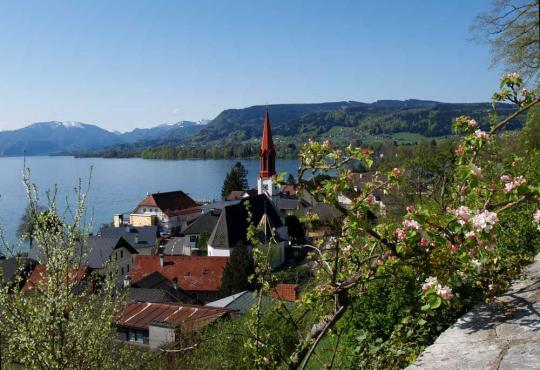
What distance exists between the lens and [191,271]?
30.4 meters

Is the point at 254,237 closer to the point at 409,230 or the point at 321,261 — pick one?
the point at 321,261

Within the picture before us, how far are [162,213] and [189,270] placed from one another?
3066 centimetres

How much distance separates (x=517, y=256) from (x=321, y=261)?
1.80 metres

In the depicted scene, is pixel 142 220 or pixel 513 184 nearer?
pixel 513 184

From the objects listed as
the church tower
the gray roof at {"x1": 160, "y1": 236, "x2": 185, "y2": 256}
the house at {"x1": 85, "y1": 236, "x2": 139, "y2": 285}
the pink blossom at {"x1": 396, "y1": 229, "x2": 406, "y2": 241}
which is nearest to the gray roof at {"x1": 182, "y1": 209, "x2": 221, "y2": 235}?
the gray roof at {"x1": 160, "y1": 236, "x2": 185, "y2": 256}

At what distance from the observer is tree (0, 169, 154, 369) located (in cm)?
482

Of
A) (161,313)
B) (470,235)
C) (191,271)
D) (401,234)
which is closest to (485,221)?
(470,235)

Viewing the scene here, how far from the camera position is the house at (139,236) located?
45.0m

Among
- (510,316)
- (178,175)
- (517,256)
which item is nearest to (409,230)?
(510,316)

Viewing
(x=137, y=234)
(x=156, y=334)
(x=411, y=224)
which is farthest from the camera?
(x=137, y=234)

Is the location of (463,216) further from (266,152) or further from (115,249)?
(266,152)

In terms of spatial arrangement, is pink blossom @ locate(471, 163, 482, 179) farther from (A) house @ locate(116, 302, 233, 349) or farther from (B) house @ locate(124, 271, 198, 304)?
(B) house @ locate(124, 271, 198, 304)

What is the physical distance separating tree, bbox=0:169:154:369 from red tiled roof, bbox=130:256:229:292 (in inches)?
919

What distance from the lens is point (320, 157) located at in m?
3.83
